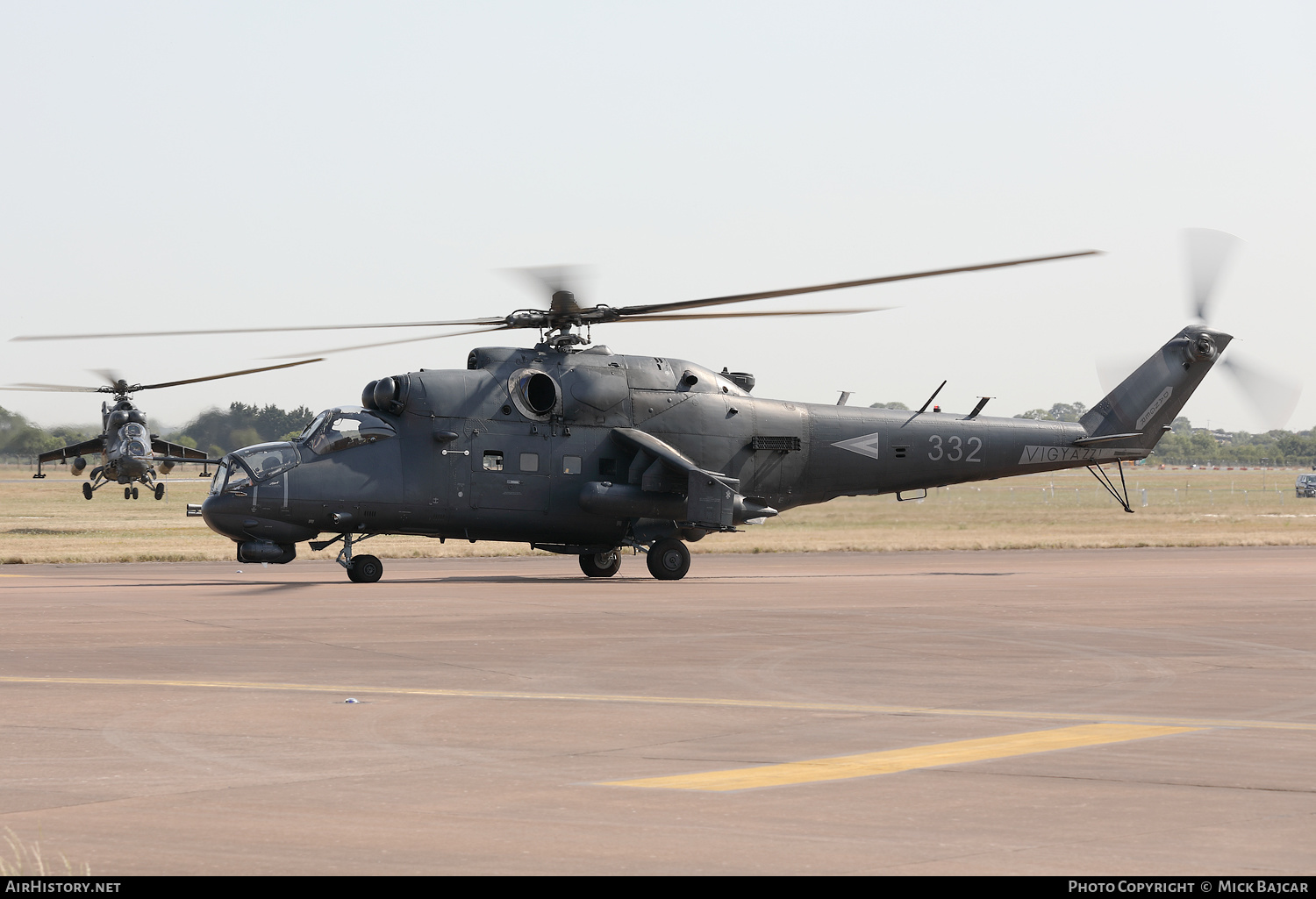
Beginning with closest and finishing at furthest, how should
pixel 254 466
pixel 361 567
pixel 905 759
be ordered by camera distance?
pixel 905 759
pixel 254 466
pixel 361 567

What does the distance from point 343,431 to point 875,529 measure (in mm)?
29156

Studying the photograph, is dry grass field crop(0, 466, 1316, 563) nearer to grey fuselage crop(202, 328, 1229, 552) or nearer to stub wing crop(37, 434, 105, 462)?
stub wing crop(37, 434, 105, 462)

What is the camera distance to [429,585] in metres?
27.3

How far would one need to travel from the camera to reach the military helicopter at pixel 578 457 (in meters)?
27.7

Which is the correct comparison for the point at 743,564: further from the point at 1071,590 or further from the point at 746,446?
the point at 1071,590

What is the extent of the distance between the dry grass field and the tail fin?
747cm

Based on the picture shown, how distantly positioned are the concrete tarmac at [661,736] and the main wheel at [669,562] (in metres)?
6.95

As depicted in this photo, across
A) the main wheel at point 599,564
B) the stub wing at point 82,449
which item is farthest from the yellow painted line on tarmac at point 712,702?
the stub wing at point 82,449

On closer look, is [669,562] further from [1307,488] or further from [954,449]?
[1307,488]

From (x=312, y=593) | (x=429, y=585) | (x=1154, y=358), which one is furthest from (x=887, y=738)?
(x=1154, y=358)

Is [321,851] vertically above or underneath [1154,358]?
underneath

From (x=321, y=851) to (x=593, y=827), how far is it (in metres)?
1.40

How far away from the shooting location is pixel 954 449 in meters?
32.8

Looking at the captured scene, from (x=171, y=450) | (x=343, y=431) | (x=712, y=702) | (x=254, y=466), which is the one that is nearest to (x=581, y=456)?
(x=343, y=431)
